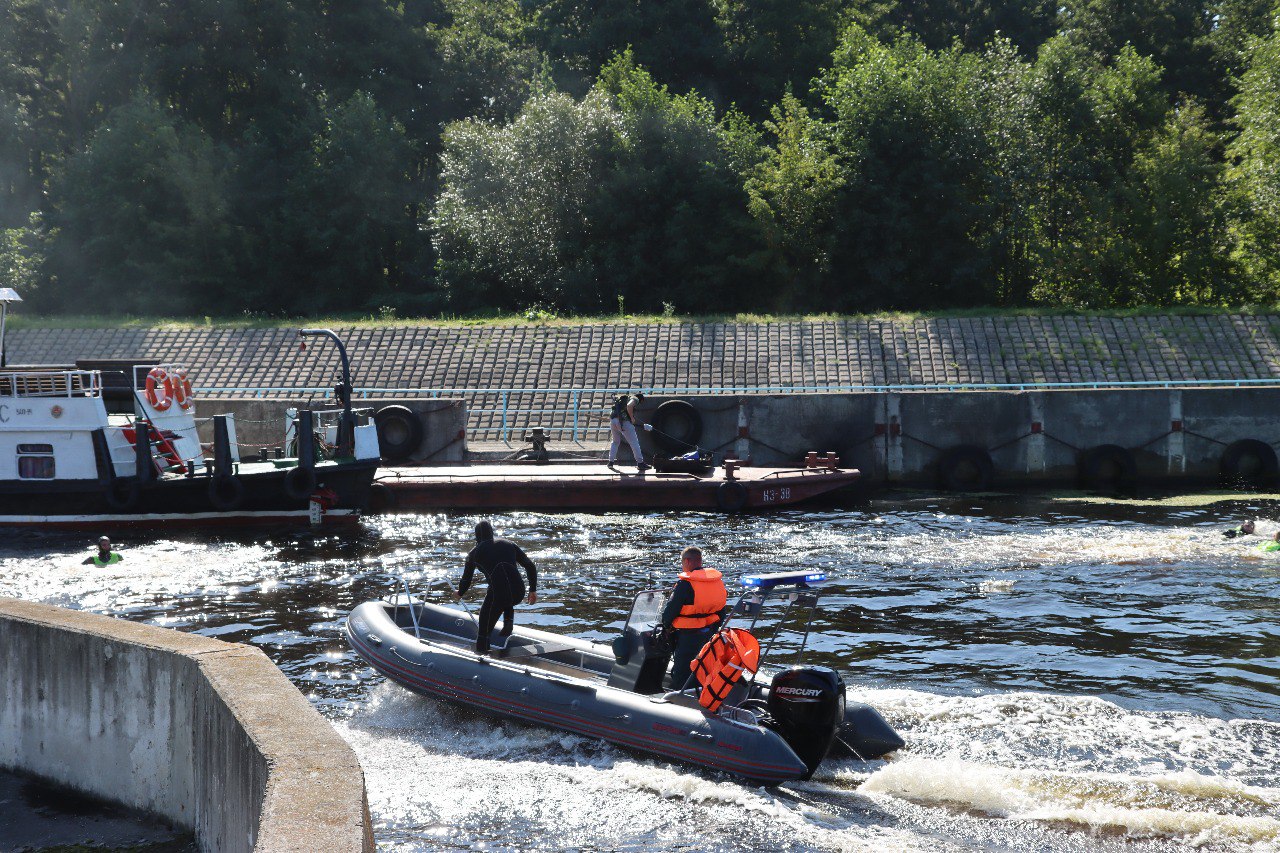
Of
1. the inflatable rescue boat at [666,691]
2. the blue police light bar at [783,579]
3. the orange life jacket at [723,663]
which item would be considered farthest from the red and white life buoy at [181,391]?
the blue police light bar at [783,579]

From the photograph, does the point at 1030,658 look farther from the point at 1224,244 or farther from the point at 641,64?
the point at 641,64

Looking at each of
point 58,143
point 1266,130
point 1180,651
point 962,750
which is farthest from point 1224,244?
point 58,143

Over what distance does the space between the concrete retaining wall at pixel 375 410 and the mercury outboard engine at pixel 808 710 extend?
57.7ft

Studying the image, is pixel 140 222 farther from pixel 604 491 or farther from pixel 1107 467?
pixel 1107 467

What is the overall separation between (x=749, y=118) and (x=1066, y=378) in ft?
70.4

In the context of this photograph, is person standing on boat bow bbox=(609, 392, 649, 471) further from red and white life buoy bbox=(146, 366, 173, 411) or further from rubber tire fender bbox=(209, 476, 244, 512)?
red and white life buoy bbox=(146, 366, 173, 411)

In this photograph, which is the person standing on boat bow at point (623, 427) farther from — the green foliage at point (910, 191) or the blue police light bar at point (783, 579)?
the green foliage at point (910, 191)

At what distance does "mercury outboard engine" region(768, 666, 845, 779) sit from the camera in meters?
9.80

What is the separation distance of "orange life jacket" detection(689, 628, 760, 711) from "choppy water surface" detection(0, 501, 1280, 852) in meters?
0.65

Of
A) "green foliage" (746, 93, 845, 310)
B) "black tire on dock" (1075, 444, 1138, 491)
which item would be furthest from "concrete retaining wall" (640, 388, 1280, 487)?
"green foliage" (746, 93, 845, 310)

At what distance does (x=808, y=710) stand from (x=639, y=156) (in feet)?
110

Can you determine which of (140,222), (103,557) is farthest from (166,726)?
(140,222)

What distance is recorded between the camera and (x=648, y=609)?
11289 mm

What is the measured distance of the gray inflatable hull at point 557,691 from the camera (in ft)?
32.3
